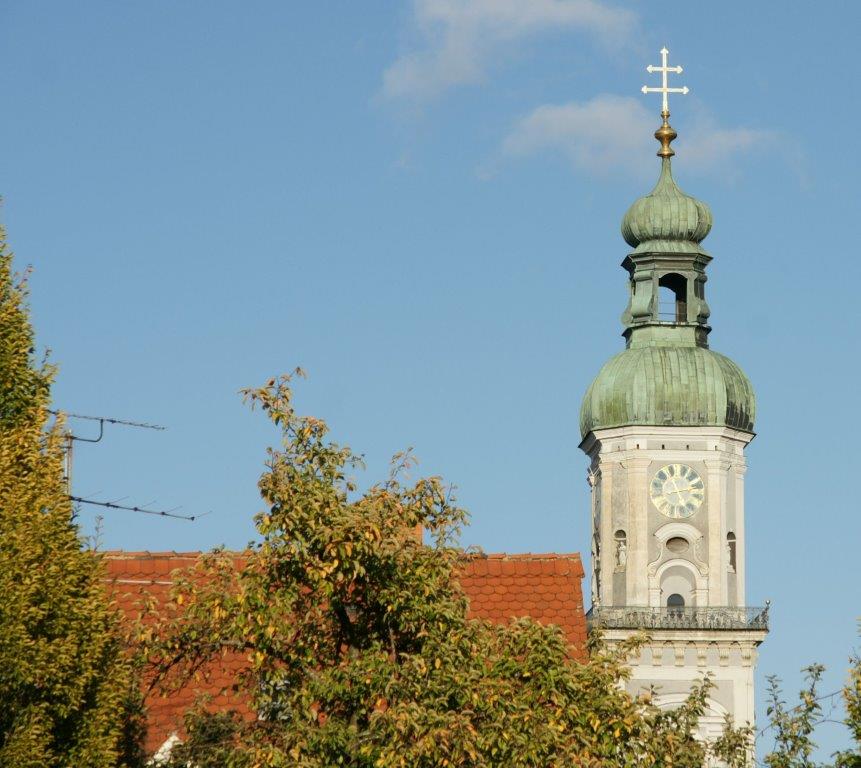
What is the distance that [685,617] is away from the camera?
7375cm

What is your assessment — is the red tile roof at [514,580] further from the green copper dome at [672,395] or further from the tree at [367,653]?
the green copper dome at [672,395]

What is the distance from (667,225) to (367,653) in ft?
178

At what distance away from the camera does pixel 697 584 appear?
7481 cm

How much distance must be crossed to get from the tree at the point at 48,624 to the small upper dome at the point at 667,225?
5213 centimetres

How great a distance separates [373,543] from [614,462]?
5203 centimetres

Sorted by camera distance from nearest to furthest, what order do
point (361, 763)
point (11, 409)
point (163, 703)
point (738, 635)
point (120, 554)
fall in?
point (361, 763), point (11, 409), point (163, 703), point (120, 554), point (738, 635)

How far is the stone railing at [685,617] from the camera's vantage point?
241 feet

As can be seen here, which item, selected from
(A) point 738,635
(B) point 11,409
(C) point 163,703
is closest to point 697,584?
(A) point 738,635

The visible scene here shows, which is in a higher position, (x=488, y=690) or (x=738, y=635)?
(x=738, y=635)

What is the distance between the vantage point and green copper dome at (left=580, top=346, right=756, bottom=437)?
7588 centimetres

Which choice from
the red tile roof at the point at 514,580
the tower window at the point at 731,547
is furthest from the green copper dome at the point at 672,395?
the red tile roof at the point at 514,580

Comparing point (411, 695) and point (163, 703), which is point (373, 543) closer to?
point (411, 695)

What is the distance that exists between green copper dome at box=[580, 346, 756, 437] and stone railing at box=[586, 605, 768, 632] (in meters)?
5.52

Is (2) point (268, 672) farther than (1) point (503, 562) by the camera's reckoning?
No
